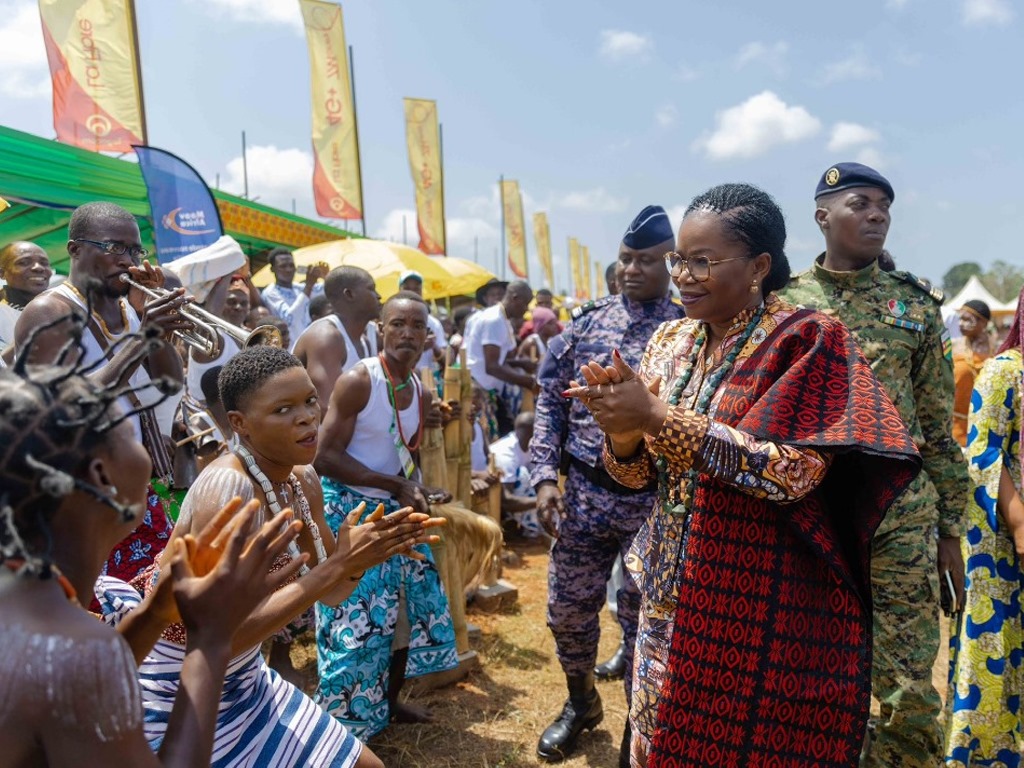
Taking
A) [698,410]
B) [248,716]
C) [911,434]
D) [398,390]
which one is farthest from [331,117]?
[248,716]

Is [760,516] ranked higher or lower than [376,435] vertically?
higher

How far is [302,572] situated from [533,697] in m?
2.20

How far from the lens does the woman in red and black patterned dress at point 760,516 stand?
2.08m

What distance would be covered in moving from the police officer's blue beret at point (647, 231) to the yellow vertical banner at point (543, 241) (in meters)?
40.9

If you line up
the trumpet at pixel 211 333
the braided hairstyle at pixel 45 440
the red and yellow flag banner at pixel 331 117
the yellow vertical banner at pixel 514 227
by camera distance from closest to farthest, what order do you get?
the braided hairstyle at pixel 45 440 < the trumpet at pixel 211 333 < the red and yellow flag banner at pixel 331 117 < the yellow vertical banner at pixel 514 227

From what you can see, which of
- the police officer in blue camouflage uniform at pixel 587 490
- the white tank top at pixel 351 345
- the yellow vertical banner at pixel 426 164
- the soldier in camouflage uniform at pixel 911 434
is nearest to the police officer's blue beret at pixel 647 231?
the police officer in blue camouflage uniform at pixel 587 490

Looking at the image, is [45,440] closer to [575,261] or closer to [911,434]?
[911,434]

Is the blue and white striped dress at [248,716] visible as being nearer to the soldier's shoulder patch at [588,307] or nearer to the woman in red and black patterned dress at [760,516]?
the woman in red and black patterned dress at [760,516]

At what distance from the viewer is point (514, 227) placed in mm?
34906

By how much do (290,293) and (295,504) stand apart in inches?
286

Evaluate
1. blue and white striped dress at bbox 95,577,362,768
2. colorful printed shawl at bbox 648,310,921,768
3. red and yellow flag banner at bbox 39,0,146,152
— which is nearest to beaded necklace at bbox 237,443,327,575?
blue and white striped dress at bbox 95,577,362,768

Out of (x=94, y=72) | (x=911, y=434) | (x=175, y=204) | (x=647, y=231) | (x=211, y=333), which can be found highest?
(x=94, y=72)

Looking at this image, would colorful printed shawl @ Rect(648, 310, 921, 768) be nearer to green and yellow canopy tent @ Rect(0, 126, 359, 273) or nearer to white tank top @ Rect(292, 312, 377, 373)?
white tank top @ Rect(292, 312, 377, 373)

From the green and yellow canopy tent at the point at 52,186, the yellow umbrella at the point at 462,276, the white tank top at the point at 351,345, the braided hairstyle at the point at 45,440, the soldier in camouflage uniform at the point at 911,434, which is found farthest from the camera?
the yellow umbrella at the point at 462,276
